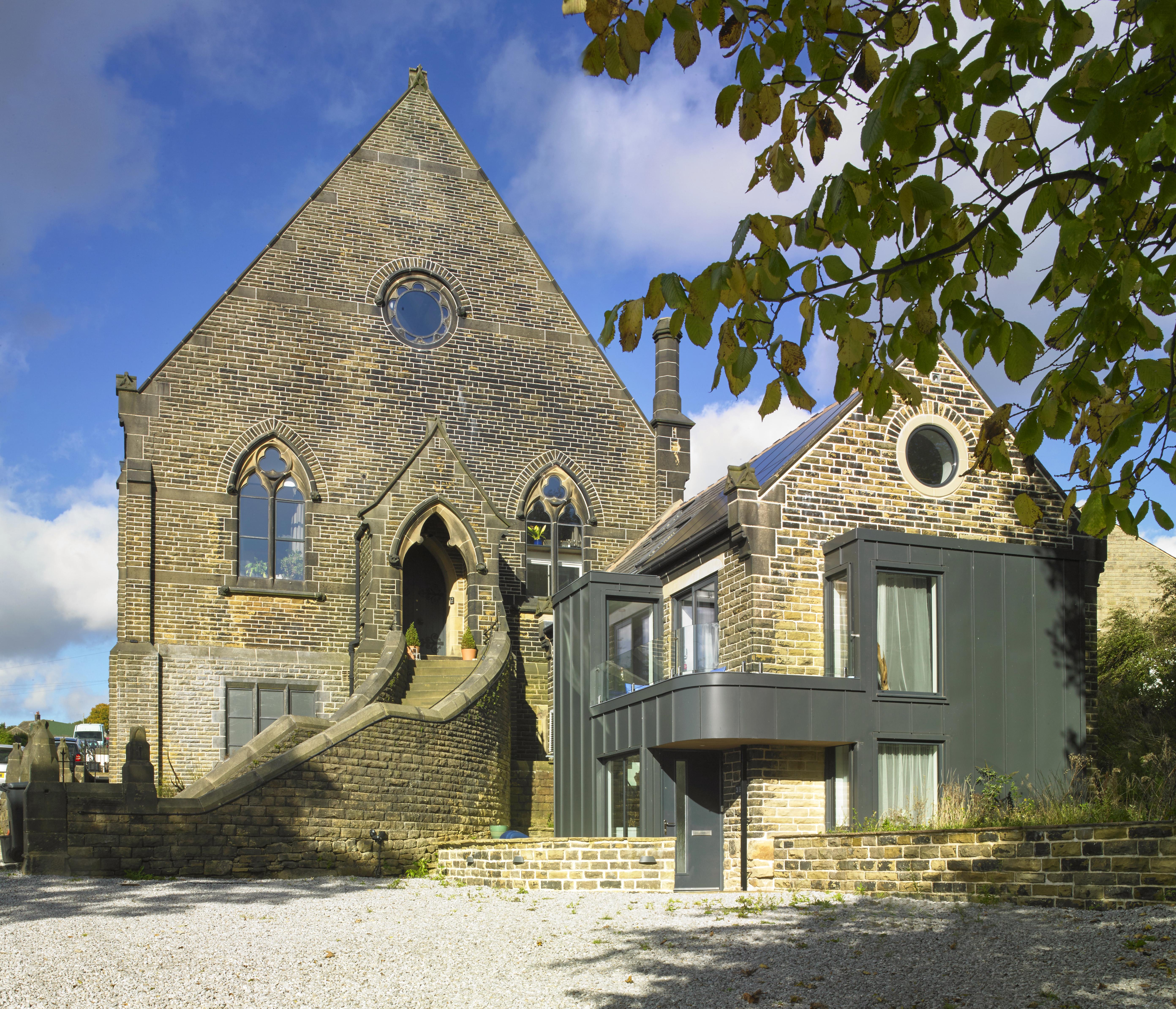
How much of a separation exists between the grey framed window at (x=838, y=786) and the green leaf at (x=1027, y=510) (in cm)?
1006

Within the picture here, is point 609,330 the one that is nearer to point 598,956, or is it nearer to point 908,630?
point 598,956

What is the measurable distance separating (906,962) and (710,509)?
1199cm

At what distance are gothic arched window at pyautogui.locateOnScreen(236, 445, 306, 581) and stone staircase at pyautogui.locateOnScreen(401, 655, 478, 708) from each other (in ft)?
11.2

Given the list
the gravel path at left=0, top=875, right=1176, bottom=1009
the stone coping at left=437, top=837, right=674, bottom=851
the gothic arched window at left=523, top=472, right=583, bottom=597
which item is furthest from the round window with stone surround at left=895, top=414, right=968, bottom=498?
the gothic arched window at left=523, top=472, right=583, bottom=597

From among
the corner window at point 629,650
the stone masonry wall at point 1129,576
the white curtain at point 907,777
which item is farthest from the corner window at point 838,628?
the stone masonry wall at point 1129,576

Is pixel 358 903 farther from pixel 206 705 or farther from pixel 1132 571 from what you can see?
pixel 1132 571

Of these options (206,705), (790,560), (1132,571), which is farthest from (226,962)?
(1132,571)

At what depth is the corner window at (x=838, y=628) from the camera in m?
16.4

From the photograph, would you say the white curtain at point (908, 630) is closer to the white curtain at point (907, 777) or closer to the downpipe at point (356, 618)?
the white curtain at point (907, 777)

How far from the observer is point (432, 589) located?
26.4 metres

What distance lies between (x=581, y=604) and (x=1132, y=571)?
65.6 ft

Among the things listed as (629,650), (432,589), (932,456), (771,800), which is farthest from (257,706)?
(932,456)

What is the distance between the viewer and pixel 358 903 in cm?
1364

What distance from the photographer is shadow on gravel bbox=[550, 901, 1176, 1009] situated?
24.1 ft
